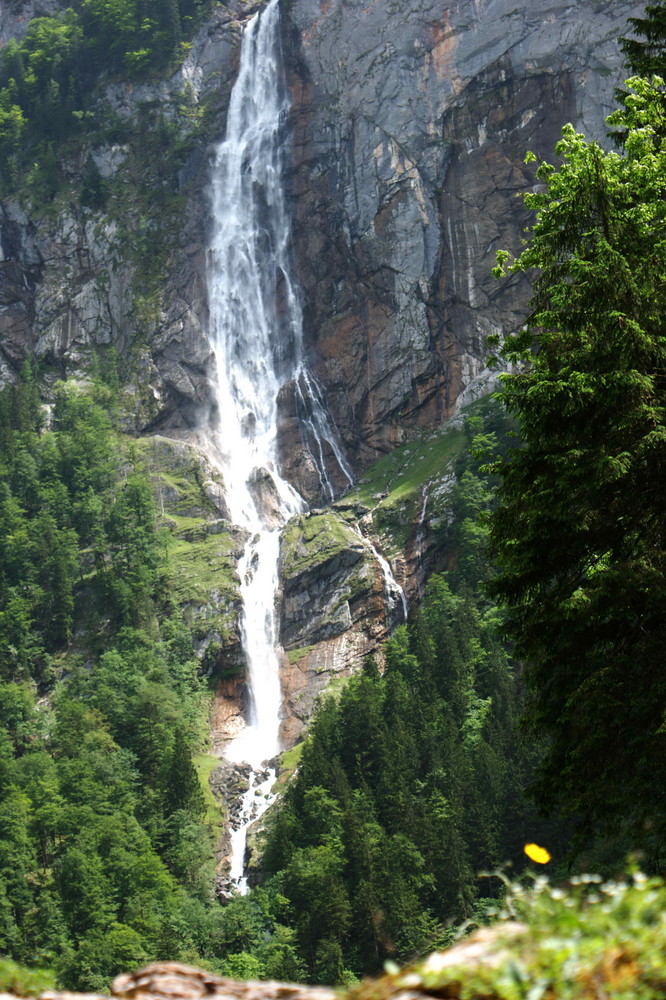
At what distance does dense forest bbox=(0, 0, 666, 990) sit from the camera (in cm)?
1199

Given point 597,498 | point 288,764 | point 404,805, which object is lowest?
point 288,764

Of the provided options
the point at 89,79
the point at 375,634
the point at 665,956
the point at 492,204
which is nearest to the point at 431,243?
the point at 492,204

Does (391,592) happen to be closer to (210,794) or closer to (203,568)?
(203,568)

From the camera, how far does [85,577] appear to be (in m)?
73.5

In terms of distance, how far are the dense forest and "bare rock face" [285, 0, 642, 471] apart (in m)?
6.40

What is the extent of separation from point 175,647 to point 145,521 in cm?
1072

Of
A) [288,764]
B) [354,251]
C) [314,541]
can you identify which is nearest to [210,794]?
[288,764]

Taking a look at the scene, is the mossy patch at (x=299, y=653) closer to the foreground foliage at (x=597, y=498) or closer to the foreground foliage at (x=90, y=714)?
the foreground foliage at (x=90, y=714)

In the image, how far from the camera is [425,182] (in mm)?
83188

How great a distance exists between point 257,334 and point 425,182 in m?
17.4

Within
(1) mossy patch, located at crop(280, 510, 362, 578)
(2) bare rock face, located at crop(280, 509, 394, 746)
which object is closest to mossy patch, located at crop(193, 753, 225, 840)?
(2) bare rock face, located at crop(280, 509, 394, 746)

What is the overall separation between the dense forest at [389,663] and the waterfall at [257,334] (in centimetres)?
600

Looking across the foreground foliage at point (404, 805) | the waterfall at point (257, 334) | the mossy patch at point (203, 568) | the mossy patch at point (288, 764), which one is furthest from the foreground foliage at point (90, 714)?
the waterfall at point (257, 334)

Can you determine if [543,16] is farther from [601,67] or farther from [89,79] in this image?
[89,79]
